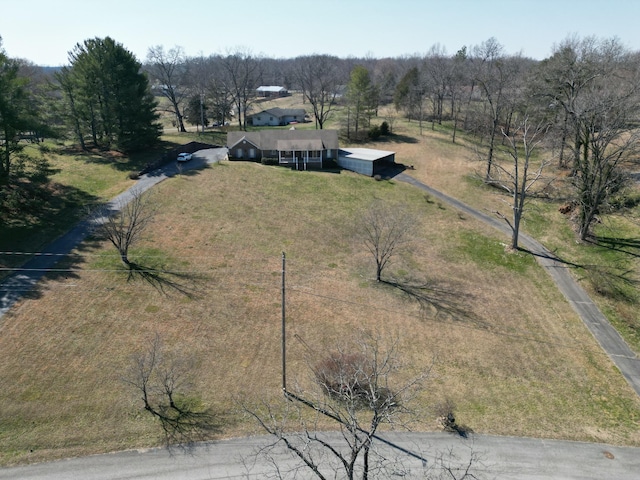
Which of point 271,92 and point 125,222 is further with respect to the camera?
point 271,92

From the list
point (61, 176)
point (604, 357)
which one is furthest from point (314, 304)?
point (61, 176)

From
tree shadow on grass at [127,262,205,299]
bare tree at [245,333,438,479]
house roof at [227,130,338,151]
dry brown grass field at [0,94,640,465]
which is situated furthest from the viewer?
house roof at [227,130,338,151]

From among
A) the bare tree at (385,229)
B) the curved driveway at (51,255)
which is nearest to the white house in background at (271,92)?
the curved driveway at (51,255)

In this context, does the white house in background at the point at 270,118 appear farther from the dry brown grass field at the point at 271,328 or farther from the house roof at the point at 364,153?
the dry brown grass field at the point at 271,328

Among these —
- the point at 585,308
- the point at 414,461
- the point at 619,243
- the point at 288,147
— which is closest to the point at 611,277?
the point at 585,308

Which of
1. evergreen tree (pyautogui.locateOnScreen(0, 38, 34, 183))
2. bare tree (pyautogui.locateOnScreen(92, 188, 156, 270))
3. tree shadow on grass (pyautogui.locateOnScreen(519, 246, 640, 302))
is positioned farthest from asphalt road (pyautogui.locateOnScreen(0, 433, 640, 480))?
evergreen tree (pyautogui.locateOnScreen(0, 38, 34, 183))

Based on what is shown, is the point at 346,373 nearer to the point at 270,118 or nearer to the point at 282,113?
the point at 270,118

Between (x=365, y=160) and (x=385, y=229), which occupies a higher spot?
(x=365, y=160)

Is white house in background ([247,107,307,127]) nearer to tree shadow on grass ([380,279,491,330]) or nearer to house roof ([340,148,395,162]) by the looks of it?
house roof ([340,148,395,162])
